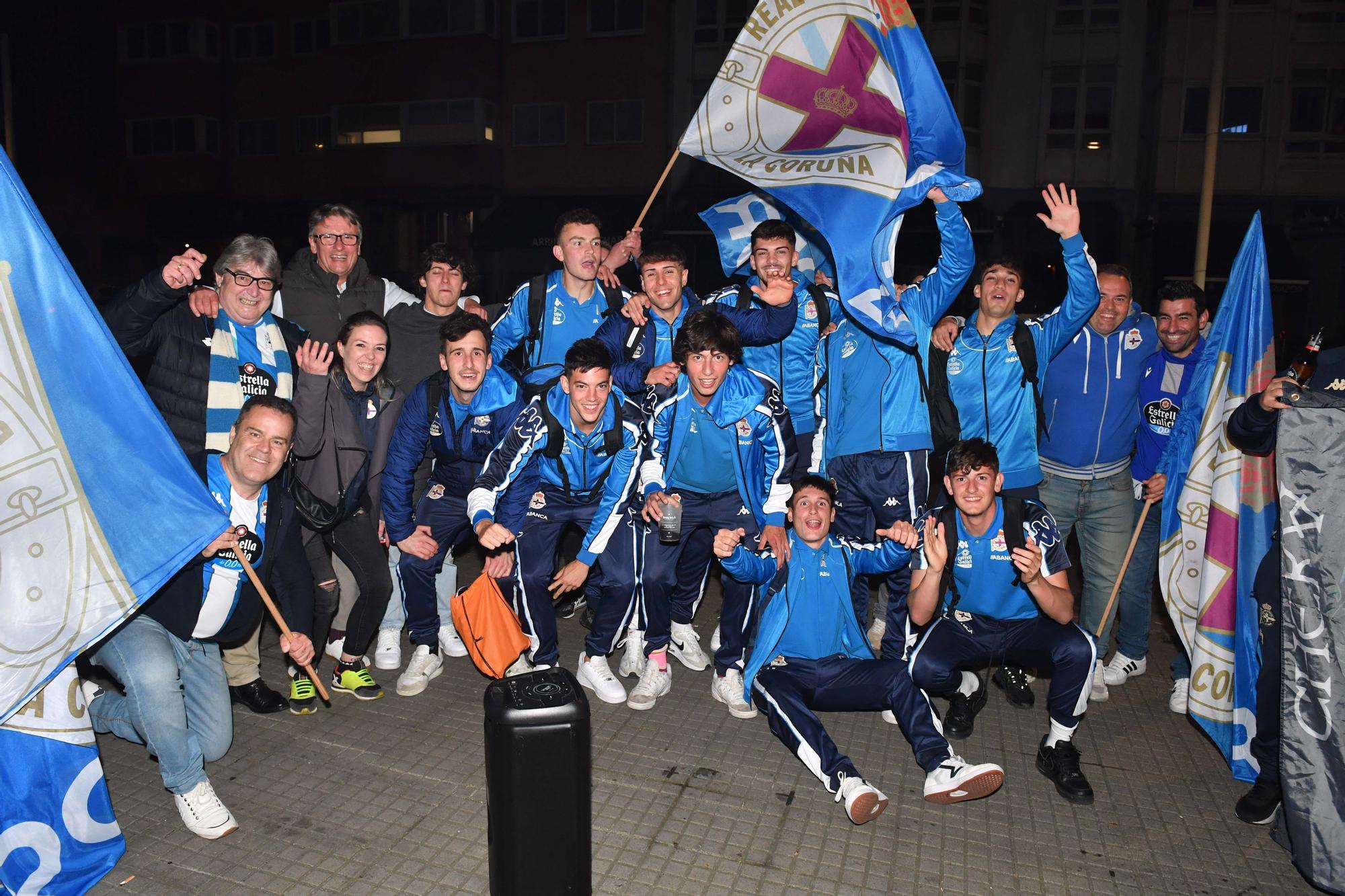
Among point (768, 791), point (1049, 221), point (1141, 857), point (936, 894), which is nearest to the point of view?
point (936, 894)

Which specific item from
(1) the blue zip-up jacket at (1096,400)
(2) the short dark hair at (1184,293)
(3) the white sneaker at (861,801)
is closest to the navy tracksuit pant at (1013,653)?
(3) the white sneaker at (861,801)

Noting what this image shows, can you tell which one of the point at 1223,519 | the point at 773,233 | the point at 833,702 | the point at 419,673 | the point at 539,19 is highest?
the point at 539,19

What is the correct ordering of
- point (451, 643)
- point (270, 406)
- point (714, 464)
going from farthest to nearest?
point (451, 643)
point (714, 464)
point (270, 406)

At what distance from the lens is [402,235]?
29172 mm

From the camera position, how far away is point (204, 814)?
13.2ft

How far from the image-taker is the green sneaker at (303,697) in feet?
16.9

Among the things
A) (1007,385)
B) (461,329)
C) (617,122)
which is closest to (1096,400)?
(1007,385)

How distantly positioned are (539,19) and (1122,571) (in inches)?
1018

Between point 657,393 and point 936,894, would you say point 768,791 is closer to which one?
point 936,894

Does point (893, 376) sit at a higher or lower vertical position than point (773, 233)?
lower

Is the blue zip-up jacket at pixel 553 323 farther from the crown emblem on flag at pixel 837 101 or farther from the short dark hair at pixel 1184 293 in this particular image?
the short dark hair at pixel 1184 293

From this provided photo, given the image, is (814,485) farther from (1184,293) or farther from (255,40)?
(255,40)

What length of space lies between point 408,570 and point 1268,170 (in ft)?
83.1

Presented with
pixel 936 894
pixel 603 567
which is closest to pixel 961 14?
pixel 603 567
